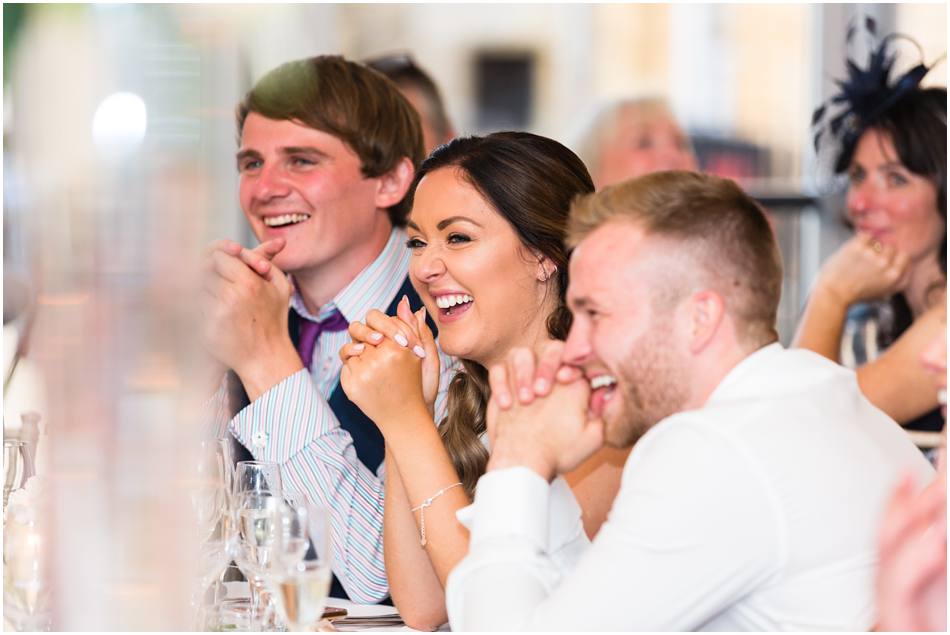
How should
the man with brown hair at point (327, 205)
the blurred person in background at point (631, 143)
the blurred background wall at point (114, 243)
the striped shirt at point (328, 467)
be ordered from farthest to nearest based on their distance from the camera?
the blurred person in background at point (631, 143)
the man with brown hair at point (327, 205)
the striped shirt at point (328, 467)
the blurred background wall at point (114, 243)

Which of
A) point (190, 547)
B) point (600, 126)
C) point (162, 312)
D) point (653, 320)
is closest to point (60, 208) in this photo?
point (162, 312)

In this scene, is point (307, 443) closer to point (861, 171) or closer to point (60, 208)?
point (60, 208)

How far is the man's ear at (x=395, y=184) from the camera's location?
2.74 m

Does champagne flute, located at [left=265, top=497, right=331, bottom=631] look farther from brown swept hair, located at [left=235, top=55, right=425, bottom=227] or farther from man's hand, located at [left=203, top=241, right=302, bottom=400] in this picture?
brown swept hair, located at [left=235, top=55, right=425, bottom=227]

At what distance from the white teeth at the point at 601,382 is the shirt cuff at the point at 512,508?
0.59 ft

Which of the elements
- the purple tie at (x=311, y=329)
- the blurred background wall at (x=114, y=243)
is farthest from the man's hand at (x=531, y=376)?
the purple tie at (x=311, y=329)

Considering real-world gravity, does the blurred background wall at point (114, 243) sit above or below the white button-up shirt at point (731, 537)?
above

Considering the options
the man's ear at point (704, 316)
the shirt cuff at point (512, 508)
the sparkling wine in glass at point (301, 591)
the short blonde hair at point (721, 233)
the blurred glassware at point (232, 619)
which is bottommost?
the blurred glassware at point (232, 619)

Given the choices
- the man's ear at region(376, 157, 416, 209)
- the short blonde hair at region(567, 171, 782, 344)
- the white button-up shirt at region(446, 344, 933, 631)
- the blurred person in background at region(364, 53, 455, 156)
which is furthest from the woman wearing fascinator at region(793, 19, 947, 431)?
the white button-up shirt at region(446, 344, 933, 631)

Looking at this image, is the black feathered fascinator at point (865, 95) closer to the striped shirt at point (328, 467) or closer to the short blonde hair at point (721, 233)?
the striped shirt at point (328, 467)

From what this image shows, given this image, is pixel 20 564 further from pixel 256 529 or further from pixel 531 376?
pixel 531 376

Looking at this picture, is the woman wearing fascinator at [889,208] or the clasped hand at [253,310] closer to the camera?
the clasped hand at [253,310]

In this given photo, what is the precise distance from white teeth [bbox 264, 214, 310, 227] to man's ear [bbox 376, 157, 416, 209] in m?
0.18

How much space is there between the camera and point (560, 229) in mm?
2129
